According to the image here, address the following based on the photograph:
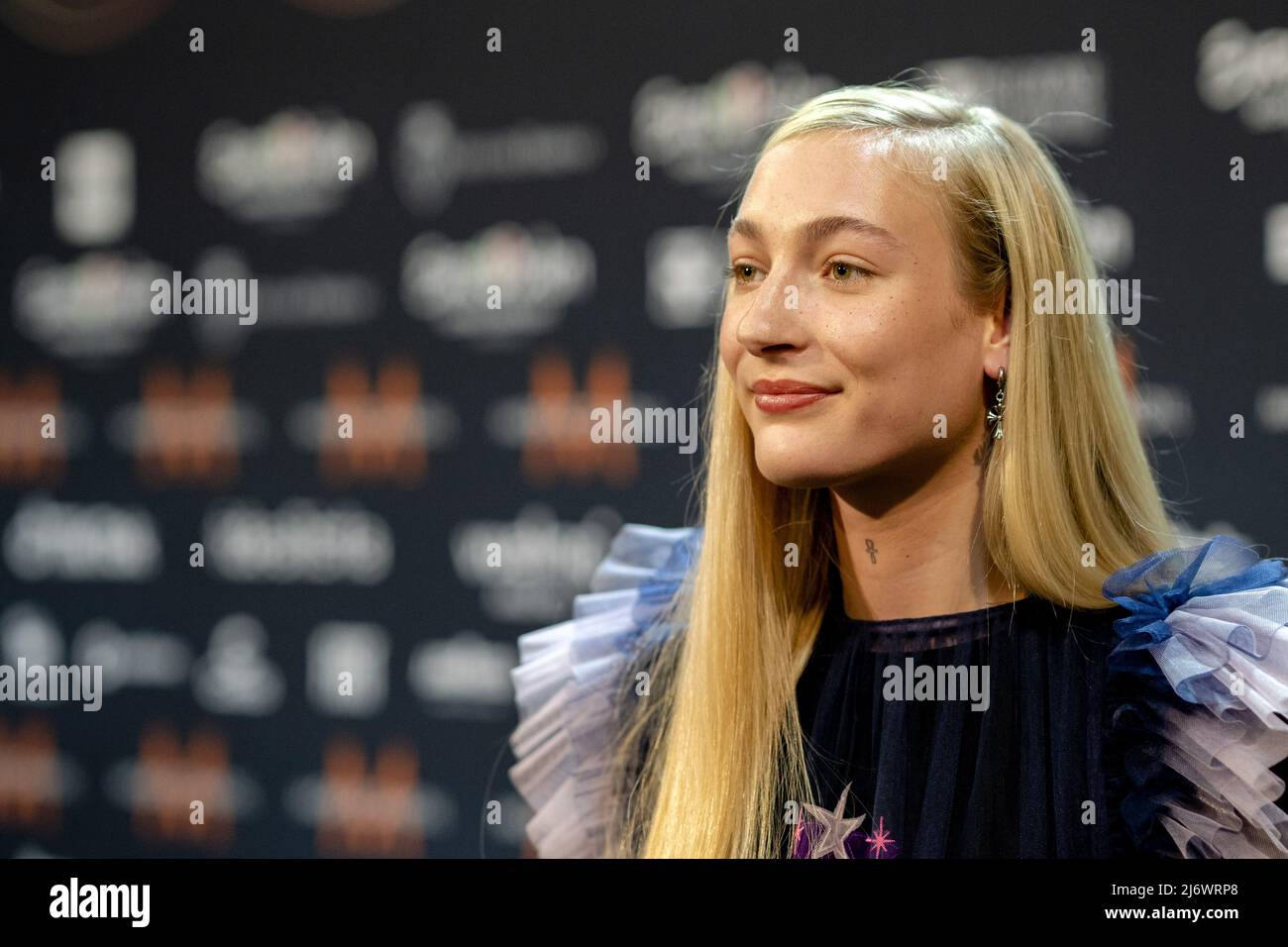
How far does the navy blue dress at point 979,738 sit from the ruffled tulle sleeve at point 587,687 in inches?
11.8

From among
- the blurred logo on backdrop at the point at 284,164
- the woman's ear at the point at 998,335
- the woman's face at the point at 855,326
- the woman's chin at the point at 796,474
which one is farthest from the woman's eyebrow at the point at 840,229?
the blurred logo on backdrop at the point at 284,164

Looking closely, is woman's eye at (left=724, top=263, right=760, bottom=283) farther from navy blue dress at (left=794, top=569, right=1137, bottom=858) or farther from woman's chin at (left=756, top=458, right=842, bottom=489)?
navy blue dress at (left=794, top=569, right=1137, bottom=858)

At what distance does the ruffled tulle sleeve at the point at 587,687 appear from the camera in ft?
5.96

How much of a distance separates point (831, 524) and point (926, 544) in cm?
15

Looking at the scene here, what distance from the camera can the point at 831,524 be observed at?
1.75m

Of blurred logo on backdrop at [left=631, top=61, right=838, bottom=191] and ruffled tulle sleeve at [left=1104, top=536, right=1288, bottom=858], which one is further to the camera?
blurred logo on backdrop at [left=631, top=61, right=838, bottom=191]

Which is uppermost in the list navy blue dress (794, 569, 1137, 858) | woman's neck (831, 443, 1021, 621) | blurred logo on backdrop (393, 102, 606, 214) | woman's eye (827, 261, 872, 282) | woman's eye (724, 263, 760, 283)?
blurred logo on backdrop (393, 102, 606, 214)

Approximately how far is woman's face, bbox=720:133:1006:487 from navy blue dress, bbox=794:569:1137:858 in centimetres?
25

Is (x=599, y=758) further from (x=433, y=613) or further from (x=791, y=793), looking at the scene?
(x=433, y=613)

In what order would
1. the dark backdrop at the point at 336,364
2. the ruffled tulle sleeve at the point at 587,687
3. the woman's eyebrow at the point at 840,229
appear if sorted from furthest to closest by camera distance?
the dark backdrop at the point at 336,364 → the ruffled tulle sleeve at the point at 587,687 → the woman's eyebrow at the point at 840,229

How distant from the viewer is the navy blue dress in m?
1.54

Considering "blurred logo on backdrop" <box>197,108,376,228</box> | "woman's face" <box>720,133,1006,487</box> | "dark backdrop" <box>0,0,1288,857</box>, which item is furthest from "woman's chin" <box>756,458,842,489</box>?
"blurred logo on backdrop" <box>197,108,376,228</box>

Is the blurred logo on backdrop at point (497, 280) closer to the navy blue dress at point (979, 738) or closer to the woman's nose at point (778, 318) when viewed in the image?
the woman's nose at point (778, 318)
